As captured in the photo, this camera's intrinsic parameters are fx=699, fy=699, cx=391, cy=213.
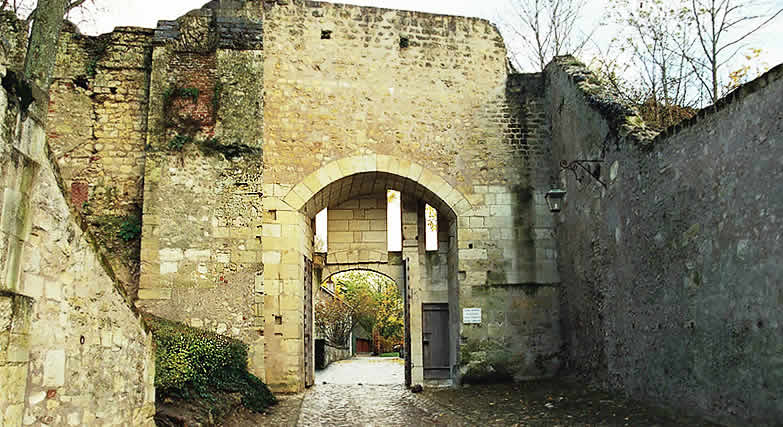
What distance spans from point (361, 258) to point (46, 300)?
9139 mm

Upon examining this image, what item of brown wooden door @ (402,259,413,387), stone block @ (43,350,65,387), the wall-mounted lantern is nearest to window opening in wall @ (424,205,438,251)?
brown wooden door @ (402,259,413,387)

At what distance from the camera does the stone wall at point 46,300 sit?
342 centimetres

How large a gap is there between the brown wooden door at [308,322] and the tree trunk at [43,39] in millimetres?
4765

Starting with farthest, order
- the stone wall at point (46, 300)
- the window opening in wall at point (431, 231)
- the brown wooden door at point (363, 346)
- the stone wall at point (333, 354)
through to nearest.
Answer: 1. the brown wooden door at point (363, 346)
2. the stone wall at point (333, 354)
3. the window opening in wall at point (431, 231)
4. the stone wall at point (46, 300)

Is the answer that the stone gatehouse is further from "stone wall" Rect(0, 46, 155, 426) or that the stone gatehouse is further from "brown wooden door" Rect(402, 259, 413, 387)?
"stone wall" Rect(0, 46, 155, 426)

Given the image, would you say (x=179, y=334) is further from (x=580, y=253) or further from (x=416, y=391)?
(x=580, y=253)

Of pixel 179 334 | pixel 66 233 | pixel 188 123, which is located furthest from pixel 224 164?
pixel 66 233

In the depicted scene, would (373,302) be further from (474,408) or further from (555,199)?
(555,199)

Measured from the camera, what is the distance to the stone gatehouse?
9117mm

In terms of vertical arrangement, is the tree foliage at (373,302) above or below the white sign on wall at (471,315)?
above

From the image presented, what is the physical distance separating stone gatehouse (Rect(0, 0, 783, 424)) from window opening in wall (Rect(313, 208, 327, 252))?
384 mm

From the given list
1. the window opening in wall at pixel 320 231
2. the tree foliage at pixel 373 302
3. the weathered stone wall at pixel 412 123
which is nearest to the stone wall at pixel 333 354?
the tree foliage at pixel 373 302

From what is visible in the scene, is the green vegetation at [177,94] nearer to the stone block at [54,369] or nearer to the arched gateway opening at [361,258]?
the arched gateway opening at [361,258]

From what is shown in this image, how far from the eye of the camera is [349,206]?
42.6 ft
